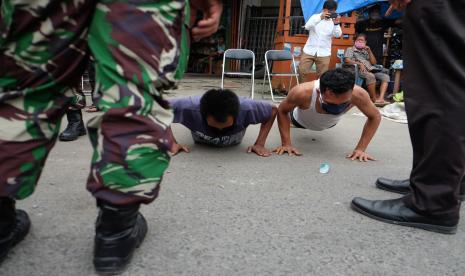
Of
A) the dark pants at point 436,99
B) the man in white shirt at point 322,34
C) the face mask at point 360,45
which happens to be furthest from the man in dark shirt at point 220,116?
the face mask at point 360,45

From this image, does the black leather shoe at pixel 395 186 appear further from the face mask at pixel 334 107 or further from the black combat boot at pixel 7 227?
the black combat boot at pixel 7 227

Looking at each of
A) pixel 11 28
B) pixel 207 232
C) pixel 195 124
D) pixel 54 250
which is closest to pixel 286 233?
pixel 207 232

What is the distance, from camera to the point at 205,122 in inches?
99.0

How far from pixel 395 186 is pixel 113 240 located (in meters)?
1.55

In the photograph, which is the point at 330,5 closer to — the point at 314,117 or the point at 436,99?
the point at 314,117

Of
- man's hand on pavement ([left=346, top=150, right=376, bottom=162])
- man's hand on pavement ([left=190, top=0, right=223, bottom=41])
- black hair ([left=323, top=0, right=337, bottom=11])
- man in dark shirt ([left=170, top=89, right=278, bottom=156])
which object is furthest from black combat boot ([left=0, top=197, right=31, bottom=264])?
black hair ([left=323, top=0, right=337, bottom=11])

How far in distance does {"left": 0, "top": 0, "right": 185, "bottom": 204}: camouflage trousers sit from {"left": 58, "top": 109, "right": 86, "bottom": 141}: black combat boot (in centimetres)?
203

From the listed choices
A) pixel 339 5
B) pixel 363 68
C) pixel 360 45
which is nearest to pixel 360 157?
pixel 363 68

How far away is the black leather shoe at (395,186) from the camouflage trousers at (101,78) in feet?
4.86

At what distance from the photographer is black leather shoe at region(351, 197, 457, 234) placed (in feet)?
4.80

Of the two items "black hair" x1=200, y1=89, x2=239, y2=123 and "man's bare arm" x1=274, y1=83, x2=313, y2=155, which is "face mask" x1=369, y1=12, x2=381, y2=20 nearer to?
"man's bare arm" x1=274, y1=83, x2=313, y2=155

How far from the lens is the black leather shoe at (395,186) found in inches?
77.2

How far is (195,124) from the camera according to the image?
2.62m

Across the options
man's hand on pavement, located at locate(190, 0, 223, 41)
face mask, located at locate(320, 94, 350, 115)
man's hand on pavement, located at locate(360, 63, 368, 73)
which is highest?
man's hand on pavement, located at locate(190, 0, 223, 41)
